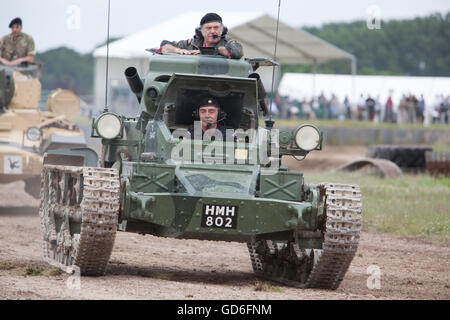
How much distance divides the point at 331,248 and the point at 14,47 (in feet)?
35.5

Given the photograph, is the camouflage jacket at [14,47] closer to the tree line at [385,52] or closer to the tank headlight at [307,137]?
the tank headlight at [307,137]

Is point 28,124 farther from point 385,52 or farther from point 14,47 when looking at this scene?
point 385,52

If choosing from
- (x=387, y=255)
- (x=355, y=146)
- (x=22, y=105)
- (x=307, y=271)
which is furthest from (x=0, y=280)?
(x=355, y=146)

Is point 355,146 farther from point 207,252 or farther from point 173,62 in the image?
point 173,62

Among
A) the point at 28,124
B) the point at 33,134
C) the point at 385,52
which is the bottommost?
the point at 33,134

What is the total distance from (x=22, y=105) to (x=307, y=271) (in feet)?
29.8

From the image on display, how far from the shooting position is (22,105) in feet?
59.3

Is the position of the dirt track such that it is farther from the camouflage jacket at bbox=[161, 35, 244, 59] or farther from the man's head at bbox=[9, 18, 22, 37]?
the man's head at bbox=[9, 18, 22, 37]

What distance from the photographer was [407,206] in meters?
17.6

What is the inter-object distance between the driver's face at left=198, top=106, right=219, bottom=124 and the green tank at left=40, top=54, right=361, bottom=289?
0.21 metres

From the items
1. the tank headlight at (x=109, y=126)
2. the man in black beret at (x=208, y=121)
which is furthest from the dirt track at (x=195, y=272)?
the man in black beret at (x=208, y=121)

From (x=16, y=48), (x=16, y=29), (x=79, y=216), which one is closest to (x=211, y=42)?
(x=79, y=216)

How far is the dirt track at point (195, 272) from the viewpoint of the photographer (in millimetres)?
8859

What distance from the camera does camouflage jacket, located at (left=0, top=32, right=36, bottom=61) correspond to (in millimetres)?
18641
